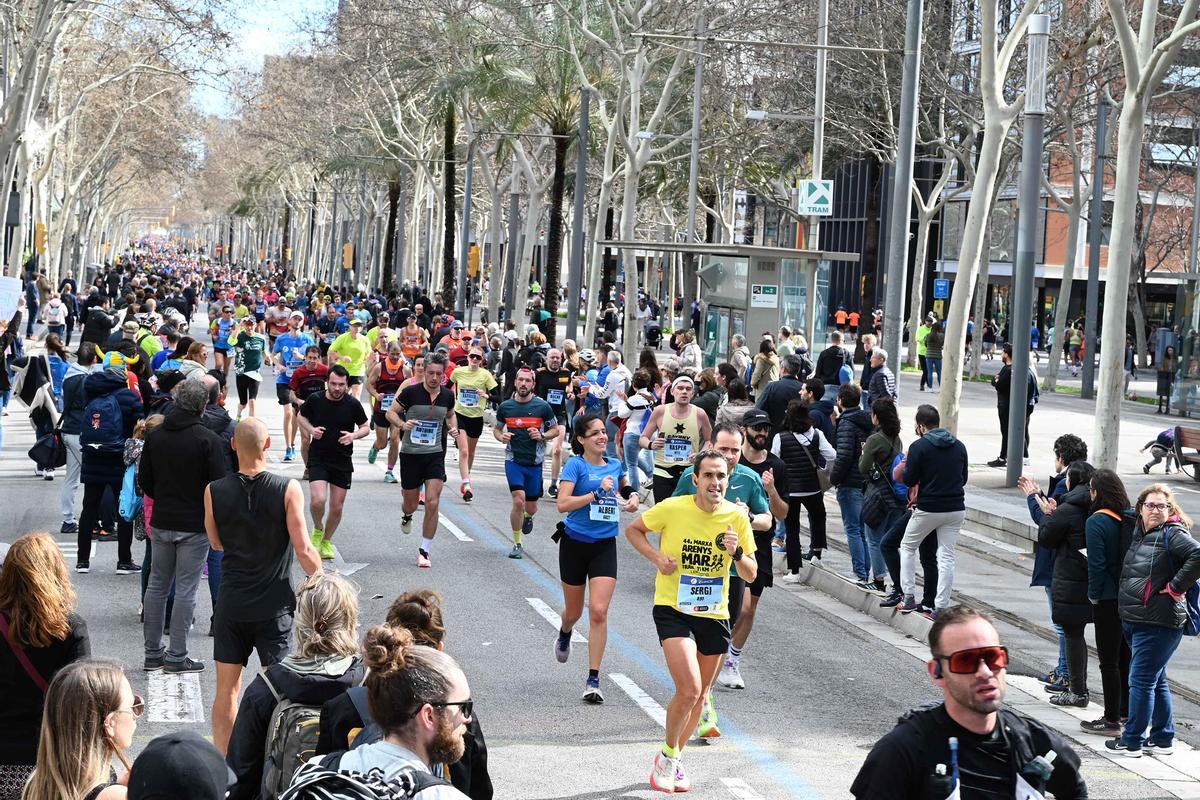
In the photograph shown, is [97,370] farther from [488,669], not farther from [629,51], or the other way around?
[629,51]

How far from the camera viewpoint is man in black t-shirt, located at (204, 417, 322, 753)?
7879 mm

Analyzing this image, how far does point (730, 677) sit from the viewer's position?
A: 1044 centimetres

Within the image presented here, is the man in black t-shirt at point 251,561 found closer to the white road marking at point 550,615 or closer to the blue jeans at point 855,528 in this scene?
the white road marking at point 550,615

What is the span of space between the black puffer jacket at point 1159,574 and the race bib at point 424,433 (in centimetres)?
686

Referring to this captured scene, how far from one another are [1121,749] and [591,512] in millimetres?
3324

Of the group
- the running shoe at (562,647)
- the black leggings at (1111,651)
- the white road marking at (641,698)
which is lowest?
the white road marking at (641,698)

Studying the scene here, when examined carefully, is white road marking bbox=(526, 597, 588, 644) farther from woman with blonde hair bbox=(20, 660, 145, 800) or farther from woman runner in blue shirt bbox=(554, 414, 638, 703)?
woman with blonde hair bbox=(20, 660, 145, 800)

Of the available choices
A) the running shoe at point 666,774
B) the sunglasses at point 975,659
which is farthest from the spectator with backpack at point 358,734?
the running shoe at point 666,774

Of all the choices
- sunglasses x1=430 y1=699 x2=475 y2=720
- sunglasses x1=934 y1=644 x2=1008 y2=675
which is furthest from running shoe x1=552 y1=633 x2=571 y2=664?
sunglasses x1=934 y1=644 x2=1008 y2=675

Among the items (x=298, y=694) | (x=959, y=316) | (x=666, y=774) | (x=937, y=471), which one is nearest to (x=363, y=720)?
(x=298, y=694)

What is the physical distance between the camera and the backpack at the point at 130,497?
39.7ft

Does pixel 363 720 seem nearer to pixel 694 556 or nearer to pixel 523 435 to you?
pixel 694 556

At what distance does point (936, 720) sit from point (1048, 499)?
22.6ft

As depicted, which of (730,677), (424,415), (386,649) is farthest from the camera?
(424,415)
